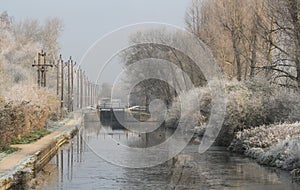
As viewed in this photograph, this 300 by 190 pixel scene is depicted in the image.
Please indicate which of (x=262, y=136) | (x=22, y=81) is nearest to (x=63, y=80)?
(x=22, y=81)

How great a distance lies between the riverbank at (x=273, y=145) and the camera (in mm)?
19547

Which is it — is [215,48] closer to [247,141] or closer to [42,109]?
[42,109]

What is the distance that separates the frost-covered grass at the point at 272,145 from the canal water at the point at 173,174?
590 millimetres

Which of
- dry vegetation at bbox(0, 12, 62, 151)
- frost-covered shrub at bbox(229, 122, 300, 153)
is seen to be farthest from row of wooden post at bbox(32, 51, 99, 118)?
frost-covered shrub at bbox(229, 122, 300, 153)

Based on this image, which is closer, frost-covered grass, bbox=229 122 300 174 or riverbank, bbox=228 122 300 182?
riverbank, bbox=228 122 300 182

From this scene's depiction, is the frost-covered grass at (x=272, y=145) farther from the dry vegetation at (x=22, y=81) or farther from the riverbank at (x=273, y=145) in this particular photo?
the dry vegetation at (x=22, y=81)

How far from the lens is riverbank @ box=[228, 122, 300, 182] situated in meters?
19.5

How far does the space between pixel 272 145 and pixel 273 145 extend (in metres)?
0.36

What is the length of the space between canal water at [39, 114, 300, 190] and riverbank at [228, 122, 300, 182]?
0.53 meters

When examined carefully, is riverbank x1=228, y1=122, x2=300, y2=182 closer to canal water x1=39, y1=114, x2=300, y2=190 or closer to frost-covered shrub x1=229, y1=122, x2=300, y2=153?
frost-covered shrub x1=229, y1=122, x2=300, y2=153

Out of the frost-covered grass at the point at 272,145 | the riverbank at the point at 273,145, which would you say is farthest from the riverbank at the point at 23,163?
the frost-covered grass at the point at 272,145

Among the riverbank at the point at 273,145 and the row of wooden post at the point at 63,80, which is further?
the row of wooden post at the point at 63,80

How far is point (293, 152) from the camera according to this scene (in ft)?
64.1

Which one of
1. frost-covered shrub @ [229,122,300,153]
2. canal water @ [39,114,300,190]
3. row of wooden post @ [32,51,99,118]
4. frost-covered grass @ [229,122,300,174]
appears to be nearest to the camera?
canal water @ [39,114,300,190]
